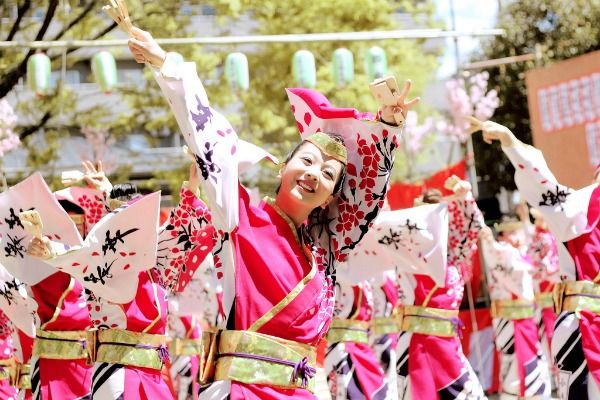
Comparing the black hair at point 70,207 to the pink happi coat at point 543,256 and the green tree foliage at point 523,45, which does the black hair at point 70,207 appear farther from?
the green tree foliage at point 523,45

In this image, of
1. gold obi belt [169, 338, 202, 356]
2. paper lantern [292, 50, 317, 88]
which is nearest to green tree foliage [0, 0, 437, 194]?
paper lantern [292, 50, 317, 88]

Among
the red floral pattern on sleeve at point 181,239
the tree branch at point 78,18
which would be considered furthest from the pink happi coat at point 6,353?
the tree branch at point 78,18

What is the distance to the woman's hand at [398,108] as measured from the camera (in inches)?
123

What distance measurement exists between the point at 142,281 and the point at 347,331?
264cm

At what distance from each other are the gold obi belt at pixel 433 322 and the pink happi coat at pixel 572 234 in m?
0.95

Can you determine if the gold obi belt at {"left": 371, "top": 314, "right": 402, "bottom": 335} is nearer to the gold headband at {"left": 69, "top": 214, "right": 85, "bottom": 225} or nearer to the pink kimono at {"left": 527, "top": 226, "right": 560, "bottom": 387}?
the pink kimono at {"left": 527, "top": 226, "right": 560, "bottom": 387}

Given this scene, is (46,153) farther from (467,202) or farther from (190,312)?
(467,202)

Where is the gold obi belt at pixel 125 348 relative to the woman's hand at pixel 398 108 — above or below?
below

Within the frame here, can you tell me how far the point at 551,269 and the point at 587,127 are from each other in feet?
13.8

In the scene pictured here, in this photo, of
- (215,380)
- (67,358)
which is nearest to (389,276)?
(67,358)

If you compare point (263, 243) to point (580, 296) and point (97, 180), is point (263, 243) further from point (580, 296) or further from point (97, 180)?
point (580, 296)

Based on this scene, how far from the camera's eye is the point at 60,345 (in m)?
5.20

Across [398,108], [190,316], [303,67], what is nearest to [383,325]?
[190,316]

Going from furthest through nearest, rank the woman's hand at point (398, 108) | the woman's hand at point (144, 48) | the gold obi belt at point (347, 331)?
1. the gold obi belt at point (347, 331)
2. the woman's hand at point (398, 108)
3. the woman's hand at point (144, 48)
